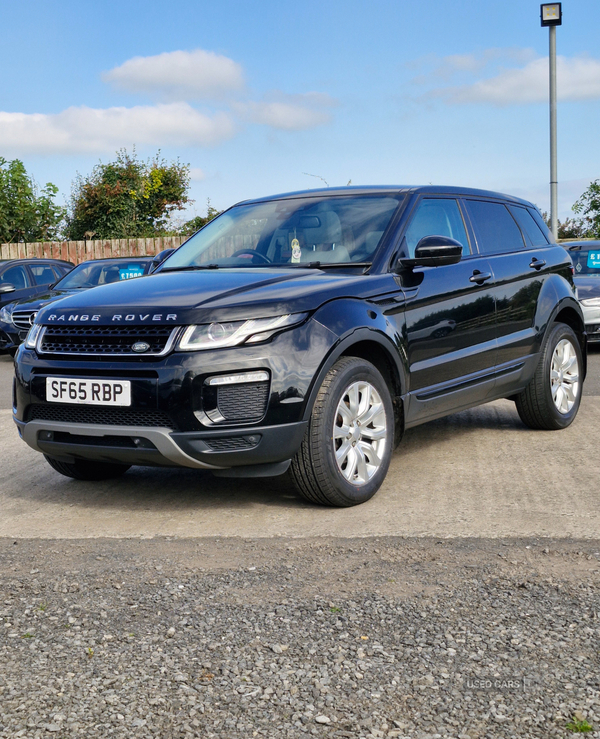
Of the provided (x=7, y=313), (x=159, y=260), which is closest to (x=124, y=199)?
(x=7, y=313)

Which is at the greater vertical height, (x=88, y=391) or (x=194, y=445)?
(x=88, y=391)

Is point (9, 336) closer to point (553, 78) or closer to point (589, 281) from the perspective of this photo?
point (589, 281)

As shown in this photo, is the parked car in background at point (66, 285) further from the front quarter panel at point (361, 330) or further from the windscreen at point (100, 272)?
the front quarter panel at point (361, 330)

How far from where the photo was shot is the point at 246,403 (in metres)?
4.46

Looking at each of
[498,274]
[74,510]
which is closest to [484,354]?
[498,274]

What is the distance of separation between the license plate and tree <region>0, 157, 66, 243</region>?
71.5 feet

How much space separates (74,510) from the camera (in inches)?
199

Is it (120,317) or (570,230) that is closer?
(120,317)

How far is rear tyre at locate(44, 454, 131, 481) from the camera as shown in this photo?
18.3ft

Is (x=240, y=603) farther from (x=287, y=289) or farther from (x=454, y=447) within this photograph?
(x=454, y=447)

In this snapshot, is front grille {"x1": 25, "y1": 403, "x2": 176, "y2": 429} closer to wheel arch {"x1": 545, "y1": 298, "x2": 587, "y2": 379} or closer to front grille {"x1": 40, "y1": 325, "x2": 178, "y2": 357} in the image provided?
front grille {"x1": 40, "y1": 325, "x2": 178, "y2": 357}

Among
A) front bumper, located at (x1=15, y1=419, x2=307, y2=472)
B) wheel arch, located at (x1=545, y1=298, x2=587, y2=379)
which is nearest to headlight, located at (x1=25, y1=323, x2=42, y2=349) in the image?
front bumper, located at (x1=15, y1=419, x2=307, y2=472)

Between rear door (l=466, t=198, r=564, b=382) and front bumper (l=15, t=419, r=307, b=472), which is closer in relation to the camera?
front bumper (l=15, t=419, r=307, b=472)

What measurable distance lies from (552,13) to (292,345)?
13391 mm
